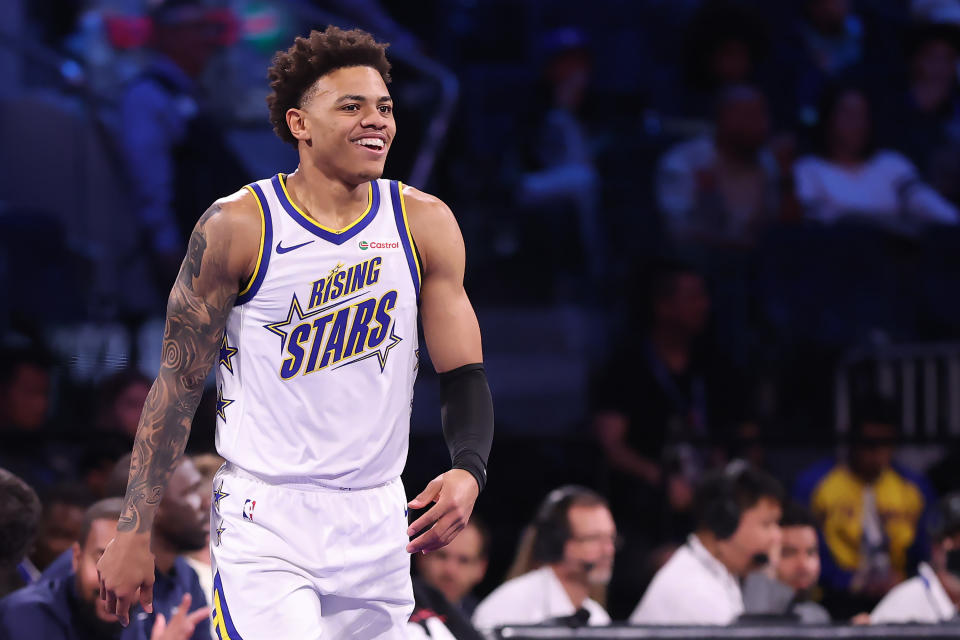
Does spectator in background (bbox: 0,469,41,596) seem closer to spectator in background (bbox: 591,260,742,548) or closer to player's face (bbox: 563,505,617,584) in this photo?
player's face (bbox: 563,505,617,584)

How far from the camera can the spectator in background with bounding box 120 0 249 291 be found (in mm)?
7090

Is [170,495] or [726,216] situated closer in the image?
[170,495]

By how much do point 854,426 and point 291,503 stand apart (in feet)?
14.8

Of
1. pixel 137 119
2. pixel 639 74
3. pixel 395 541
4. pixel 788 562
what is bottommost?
pixel 788 562

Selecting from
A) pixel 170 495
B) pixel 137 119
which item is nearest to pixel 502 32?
pixel 137 119

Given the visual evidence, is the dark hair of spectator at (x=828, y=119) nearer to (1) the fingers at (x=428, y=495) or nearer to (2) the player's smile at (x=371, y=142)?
(2) the player's smile at (x=371, y=142)

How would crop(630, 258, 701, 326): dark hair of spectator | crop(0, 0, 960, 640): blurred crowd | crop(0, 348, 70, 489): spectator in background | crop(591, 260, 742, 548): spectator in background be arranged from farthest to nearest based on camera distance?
crop(630, 258, 701, 326): dark hair of spectator < crop(591, 260, 742, 548): spectator in background < crop(0, 348, 70, 489): spectator in background < crop(0, 0, 960, 640): blurred crowd

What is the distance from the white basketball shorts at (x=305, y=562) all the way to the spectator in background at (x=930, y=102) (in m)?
6.56

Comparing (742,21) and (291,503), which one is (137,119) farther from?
(291,503)

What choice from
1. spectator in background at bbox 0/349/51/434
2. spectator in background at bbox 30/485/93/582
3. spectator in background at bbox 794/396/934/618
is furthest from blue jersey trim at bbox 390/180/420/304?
spectator in background at bbox 794/396/934/618

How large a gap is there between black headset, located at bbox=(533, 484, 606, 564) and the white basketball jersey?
7.27 ft

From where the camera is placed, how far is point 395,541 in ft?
8.61

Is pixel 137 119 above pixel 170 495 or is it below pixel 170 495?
above

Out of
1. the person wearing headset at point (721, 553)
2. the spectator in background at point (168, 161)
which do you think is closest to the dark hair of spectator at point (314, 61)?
the person wearing headset at point (721, 553)
